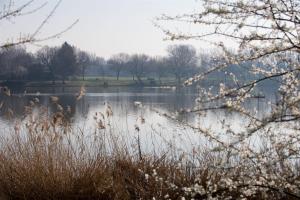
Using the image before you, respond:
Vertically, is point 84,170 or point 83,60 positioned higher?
point 83,60

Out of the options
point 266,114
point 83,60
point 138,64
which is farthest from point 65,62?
point 266,114

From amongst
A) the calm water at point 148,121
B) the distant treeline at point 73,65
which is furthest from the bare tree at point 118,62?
the calm water at point 148,121

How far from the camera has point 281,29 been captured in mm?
2863

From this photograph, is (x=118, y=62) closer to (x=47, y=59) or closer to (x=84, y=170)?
(x=47, y=59)

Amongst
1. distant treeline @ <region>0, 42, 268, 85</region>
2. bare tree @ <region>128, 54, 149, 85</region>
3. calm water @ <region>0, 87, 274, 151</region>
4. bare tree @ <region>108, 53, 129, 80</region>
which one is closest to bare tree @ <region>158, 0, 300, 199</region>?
calm water @ <region>0, 87, 274, 151</region>

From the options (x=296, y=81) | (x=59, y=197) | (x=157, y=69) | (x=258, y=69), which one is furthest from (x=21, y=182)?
(x=157, y=69)

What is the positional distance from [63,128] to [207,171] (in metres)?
2.47

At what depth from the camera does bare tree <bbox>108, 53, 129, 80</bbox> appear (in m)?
88.8

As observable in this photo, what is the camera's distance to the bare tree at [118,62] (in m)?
88.8

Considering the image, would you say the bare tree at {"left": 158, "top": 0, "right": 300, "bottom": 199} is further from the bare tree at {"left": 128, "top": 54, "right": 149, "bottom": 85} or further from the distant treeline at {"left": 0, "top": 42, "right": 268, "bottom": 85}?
the bare tree at {"left": 128, "top": 54, "right": 149, "bottom": 85}

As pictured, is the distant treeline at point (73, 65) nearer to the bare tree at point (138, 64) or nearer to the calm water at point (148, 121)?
the bare tree at point (138, 64)

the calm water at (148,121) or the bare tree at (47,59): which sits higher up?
the bare tree at (47,59)

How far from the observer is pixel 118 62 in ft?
298

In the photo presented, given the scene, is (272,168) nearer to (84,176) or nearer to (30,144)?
(84,176)
